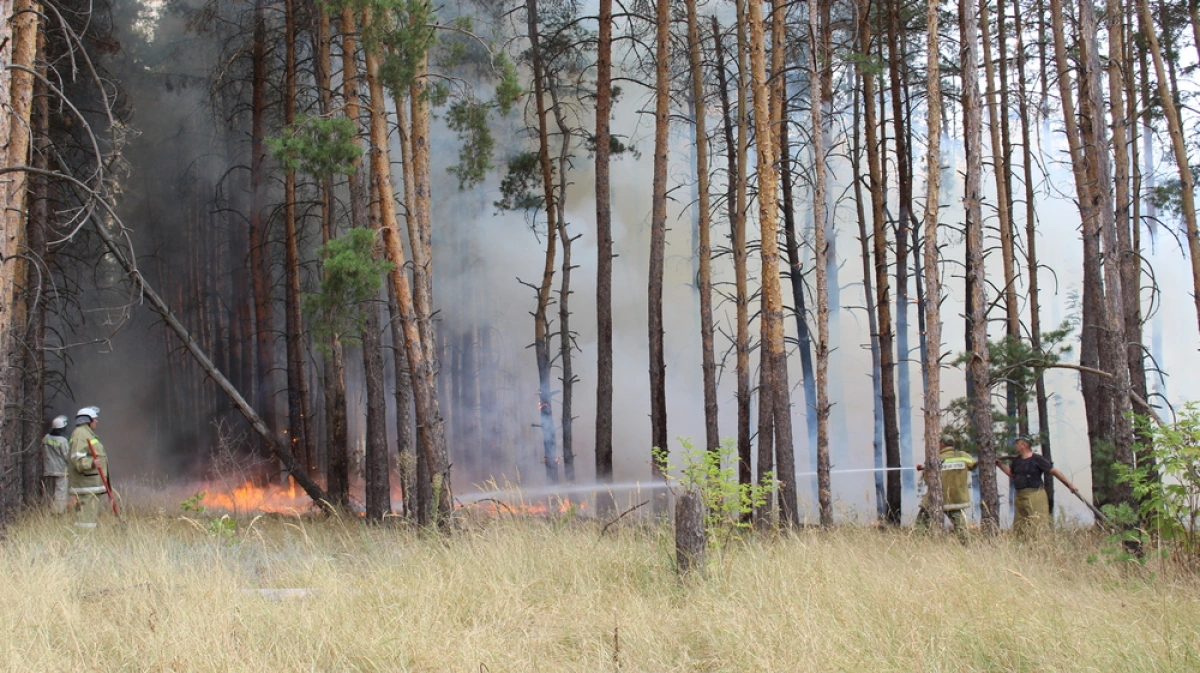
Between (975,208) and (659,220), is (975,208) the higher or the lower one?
the lower one

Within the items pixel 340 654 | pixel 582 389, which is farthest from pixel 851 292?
pixel 340 654

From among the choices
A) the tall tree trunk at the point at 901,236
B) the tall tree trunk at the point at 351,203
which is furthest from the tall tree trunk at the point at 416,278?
the tall tree trunk at the point at 901,236

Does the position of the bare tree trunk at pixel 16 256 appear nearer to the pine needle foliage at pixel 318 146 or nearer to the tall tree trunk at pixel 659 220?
the pine needle foliage at pixel 318 146

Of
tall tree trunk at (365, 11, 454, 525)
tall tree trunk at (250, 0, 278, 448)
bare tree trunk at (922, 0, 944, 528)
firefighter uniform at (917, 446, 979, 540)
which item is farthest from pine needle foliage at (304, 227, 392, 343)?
firefighter uniform at (917, 446, 979, 540)

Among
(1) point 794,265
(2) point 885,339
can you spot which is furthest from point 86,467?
(1) point 794,265

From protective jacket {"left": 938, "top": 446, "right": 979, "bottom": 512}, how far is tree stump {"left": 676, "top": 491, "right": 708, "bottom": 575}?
6.27 meters

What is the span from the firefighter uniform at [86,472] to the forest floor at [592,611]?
8.36 feet

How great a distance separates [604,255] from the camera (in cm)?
1555

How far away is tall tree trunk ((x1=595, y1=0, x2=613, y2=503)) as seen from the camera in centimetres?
1505

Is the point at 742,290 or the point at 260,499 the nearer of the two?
the point at 742,290

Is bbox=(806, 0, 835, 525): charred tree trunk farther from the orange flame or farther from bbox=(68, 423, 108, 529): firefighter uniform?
the orange flame

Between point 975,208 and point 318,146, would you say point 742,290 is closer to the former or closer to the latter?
point 975,208

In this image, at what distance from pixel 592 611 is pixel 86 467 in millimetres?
8042

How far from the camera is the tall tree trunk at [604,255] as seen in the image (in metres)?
15.1
